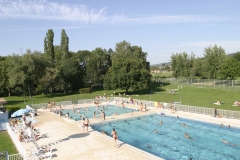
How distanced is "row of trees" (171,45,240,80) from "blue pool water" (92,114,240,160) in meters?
33.9

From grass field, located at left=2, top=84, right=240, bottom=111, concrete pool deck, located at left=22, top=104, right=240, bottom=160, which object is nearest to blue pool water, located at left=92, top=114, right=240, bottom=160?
concrete pool deck, located at left=22, top=104, right=240, bottom=160

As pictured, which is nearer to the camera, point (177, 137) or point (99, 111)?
point (177, 137)

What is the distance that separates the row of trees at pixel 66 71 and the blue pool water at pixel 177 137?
20700 millimetres

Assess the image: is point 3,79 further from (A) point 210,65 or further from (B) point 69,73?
(A) point 210,65

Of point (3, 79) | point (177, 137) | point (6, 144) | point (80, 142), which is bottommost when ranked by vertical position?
point (177, 137)

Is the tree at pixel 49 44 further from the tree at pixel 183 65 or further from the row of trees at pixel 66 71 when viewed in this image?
the tree at pixel 183 65

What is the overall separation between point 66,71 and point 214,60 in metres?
40.3

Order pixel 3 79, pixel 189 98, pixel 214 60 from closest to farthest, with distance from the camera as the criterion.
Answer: pixel 189 98 < pixel 3 79 < pixel 214 60

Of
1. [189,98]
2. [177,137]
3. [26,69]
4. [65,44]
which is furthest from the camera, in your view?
[65,44]

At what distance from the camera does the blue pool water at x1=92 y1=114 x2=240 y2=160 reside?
17547mm

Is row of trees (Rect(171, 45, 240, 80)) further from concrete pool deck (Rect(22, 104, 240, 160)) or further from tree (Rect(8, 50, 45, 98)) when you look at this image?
tree (Rect(8, 50, 45, 98))

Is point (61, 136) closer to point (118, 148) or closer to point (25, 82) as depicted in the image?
point (118, 148)

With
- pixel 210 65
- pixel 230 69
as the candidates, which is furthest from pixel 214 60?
pixel 230 69

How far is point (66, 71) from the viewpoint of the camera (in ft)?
201
